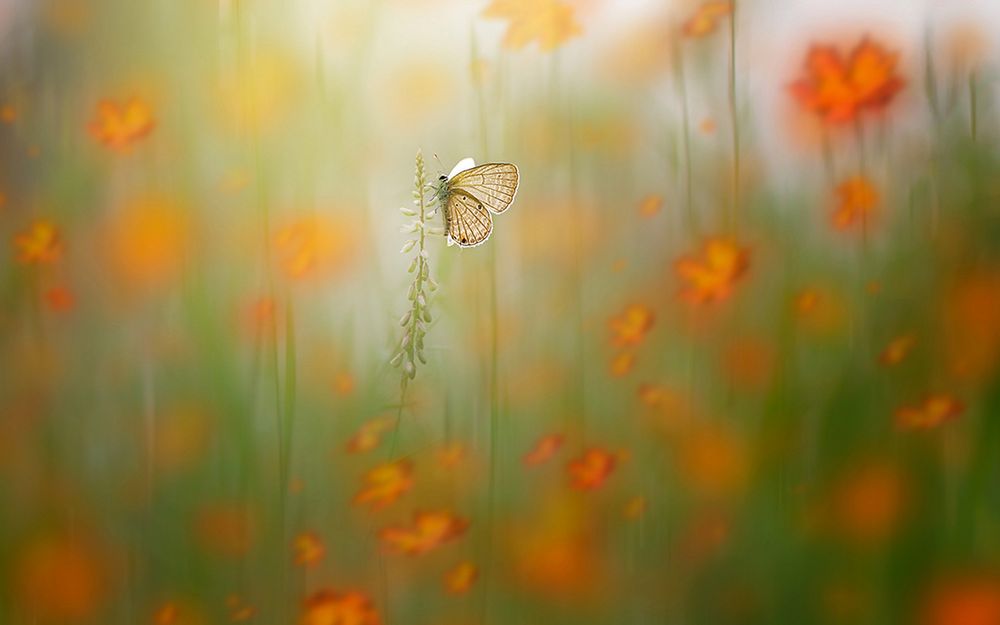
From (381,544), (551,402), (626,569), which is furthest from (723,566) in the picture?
(381,544)

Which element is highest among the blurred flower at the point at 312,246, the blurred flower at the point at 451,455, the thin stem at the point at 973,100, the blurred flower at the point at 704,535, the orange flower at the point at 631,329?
the thin stem at the point at 973,100

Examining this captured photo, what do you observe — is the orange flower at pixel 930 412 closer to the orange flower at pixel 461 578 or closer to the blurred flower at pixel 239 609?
the orange flower at pixel 461 578

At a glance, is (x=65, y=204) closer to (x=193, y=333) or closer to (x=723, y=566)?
(x=193, y=333)

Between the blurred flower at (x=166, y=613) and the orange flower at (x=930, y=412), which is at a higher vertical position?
the orange flower at (x=930, y=412)

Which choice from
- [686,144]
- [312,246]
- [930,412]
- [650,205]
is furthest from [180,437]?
[930,412]

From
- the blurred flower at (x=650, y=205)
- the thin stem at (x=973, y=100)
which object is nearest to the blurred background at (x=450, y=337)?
the blurred flower at (x=650, y=205)
